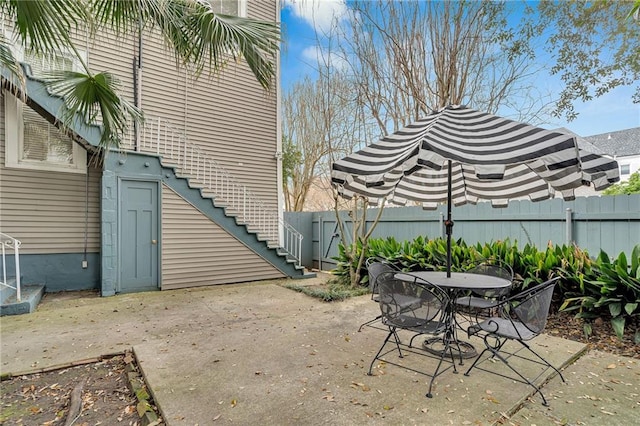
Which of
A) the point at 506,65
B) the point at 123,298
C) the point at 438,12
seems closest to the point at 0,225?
the point at 123,298

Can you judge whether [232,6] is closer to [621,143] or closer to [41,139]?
[41,139]

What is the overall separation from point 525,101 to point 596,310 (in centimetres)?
476

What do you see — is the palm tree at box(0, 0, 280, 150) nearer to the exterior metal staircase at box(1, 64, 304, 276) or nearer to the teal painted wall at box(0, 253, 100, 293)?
the exterior metal staircase at box(1, 64, 304, 276)

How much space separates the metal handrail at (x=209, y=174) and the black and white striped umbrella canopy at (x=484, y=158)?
4.11 m

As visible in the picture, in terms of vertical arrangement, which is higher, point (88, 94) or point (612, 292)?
point (88, 94)

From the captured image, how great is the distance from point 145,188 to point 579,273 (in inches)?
273

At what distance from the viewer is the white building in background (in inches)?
791

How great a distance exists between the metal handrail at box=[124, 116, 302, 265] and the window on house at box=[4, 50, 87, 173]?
939mm

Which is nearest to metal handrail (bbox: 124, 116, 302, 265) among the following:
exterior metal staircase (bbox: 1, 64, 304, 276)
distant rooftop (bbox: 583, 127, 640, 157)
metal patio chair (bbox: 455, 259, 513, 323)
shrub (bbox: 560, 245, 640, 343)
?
exterior metal staircase (bbox: 1, 64, 304, 276)

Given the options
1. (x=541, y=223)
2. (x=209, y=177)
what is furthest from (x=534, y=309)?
(x=209, y=177)

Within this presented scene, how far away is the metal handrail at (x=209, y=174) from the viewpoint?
7262 mm

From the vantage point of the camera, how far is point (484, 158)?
9.26ft

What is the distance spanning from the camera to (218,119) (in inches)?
323

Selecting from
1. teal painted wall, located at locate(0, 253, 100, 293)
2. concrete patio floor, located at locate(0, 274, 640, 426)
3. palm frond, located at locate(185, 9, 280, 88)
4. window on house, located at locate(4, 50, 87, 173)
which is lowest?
concrete patio floor, located at locate(0, 274, 640, 426)
